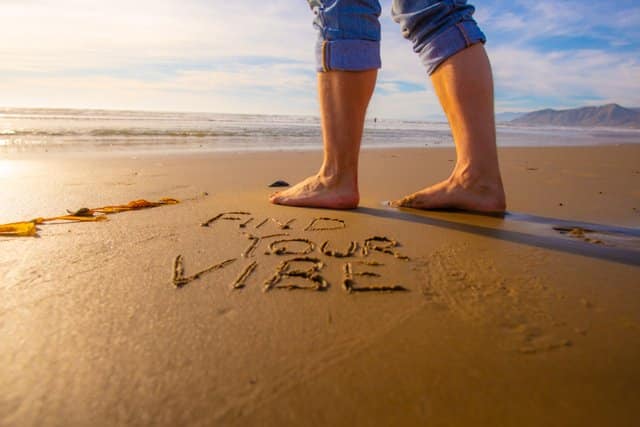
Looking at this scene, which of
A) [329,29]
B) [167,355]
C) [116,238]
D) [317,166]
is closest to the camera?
[167,355]

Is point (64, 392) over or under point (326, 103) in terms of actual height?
under

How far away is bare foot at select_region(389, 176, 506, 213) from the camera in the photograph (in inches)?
78.9

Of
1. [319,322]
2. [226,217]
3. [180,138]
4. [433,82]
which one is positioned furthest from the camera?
[180,138]

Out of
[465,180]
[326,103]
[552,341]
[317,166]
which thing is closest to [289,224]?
[326,103]

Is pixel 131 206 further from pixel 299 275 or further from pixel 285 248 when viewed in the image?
pixel 299 275

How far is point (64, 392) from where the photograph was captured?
0.70 metres

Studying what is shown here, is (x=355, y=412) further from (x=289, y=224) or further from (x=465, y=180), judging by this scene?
(x=465, y=180)

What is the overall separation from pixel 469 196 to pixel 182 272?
1.33m

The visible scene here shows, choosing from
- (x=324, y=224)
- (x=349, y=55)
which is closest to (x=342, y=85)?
(x=349, y=55)

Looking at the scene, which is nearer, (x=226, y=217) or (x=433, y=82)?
(x=226, y=217)

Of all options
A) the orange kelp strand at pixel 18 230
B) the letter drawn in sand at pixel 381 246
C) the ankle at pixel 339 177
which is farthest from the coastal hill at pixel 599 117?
the orange kelp strand at pixel 18 230

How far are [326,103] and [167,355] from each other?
4.78 feet

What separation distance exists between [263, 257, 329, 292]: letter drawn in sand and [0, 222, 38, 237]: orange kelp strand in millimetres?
923

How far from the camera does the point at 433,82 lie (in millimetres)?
2111
